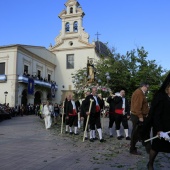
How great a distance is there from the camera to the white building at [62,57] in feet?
132

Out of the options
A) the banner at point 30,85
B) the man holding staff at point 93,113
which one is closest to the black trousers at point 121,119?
the man holding staff at point 93,113

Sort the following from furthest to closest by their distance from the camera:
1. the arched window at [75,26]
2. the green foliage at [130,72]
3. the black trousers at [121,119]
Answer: the arched window at [75,26]
the green foliage at [130,72]
the black trousers at [121,119]

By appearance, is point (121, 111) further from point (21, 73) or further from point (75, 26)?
point (75, 26)

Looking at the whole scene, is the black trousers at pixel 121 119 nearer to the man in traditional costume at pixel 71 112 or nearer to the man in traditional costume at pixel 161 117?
the man in traditional costume at pixel 71 112

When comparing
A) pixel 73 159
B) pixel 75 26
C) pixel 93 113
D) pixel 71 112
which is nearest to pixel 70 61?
pixel 75 26

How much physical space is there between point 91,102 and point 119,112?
4.51 ft

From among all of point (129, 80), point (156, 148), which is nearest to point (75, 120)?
point (156, 148)

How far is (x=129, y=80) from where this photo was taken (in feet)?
106

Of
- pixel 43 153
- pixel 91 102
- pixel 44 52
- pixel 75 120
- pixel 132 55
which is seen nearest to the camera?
pixel 43 153

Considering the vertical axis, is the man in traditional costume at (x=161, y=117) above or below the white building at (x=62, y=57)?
below

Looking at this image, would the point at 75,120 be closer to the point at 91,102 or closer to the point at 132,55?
the point at 91,102

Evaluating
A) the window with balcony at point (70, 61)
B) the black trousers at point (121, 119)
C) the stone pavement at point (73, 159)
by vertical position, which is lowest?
the stone pavement at point (73, 159)

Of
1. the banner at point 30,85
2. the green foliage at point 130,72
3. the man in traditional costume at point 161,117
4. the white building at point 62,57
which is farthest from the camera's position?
the white building at point 62,57

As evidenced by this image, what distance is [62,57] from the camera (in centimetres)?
4791
